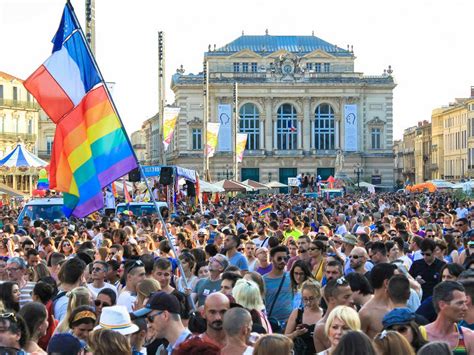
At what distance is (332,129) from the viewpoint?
92.1 metres

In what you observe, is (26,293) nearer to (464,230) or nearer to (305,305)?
(305,305)

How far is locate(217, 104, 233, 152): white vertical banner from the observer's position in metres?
88.2

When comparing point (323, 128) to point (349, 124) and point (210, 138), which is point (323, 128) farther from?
point (210, 138)

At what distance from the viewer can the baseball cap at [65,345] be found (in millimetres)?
7125

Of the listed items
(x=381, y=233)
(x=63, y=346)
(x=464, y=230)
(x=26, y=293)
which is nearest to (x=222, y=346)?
(x=63, y=346)

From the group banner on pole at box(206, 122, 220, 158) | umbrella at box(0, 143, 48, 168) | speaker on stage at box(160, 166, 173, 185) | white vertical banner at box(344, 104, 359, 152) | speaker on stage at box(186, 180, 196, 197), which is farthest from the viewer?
white vertical banner at box(344, 104, 359, 152)

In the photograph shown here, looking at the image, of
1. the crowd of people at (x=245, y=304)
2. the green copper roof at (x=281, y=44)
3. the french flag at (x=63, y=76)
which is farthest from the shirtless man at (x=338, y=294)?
the green copper roof at (x=281, y=44)

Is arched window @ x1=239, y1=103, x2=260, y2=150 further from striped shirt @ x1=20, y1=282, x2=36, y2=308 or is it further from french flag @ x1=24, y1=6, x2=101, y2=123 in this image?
striped shirt @ x1=20, y1=282, x2=36, y2=308

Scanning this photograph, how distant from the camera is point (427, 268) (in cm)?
1288

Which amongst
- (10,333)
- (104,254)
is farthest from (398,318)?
(104,254)

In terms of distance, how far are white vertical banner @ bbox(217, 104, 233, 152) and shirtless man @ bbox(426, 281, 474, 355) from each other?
80082 millimetres

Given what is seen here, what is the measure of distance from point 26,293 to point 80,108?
292cm

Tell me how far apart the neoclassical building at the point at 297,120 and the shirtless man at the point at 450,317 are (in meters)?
80.9

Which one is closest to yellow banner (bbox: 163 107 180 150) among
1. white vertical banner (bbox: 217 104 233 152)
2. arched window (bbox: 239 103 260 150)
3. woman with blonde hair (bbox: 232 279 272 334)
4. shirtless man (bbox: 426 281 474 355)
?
woman with blonde hair (bbox: 232 279 272 334)
